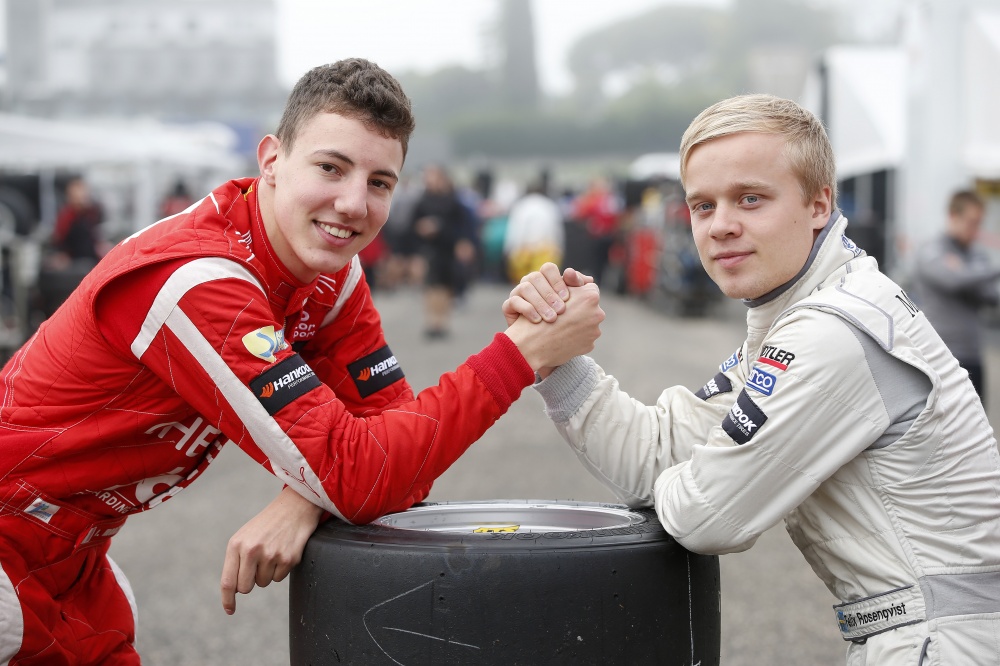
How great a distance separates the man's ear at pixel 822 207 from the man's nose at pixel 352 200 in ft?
3.10

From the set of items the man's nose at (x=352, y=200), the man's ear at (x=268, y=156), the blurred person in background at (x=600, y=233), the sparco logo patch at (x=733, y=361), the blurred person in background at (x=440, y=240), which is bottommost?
the blurred person in background at (x=600, y=233)

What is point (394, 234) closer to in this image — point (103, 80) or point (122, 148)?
point (122, 148)

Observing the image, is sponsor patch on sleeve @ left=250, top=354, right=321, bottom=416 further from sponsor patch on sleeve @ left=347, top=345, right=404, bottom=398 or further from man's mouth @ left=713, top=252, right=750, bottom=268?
man's mouth @ left=713, top=252, right=750, bottom=268

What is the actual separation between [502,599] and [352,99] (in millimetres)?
1097

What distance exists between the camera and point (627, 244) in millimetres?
21375

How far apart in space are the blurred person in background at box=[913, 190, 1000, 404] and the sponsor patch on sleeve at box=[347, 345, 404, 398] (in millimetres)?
5168

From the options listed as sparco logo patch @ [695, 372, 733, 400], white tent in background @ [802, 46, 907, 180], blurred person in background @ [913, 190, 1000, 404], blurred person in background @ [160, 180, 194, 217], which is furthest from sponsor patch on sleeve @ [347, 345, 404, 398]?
blurred person in background @ [160, 180, 194, 217]

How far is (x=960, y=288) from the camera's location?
7.11 m

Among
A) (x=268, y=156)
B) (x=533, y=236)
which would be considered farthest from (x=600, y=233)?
(x=268, y=156)

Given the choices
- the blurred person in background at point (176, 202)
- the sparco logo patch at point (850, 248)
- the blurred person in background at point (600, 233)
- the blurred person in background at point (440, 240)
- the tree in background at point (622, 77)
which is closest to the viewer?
the sparco logo patch at point (850, 248)

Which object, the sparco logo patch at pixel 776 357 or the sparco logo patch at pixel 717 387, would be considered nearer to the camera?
the sparco logo patch at pixel 776 357

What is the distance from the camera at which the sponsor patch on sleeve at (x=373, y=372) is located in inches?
108

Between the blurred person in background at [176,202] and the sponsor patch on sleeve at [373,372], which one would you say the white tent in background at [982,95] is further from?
the blurred person in background at [176,202]

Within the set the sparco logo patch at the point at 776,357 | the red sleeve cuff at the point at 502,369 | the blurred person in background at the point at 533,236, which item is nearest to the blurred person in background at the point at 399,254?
the blurred person in background at the point at 533,236
